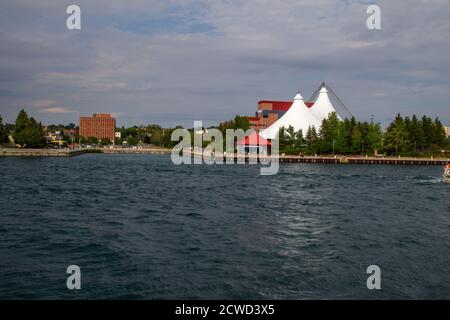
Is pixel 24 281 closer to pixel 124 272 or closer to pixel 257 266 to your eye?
pixel 124 272

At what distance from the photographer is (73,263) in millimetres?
17016

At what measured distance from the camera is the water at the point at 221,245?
14.6m

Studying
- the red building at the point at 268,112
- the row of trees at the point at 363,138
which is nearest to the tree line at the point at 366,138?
the row of trees at the point at 363,138

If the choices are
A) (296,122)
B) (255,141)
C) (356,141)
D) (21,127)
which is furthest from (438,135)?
(21,127)

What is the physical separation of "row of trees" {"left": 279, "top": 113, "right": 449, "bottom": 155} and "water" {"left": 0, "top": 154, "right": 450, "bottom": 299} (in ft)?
212

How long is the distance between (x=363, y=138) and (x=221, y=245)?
292 ft

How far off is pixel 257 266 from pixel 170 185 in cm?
2975

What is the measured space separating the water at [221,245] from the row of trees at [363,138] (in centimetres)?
6473

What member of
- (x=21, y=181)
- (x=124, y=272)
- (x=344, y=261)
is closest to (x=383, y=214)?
(x=344, y=261)

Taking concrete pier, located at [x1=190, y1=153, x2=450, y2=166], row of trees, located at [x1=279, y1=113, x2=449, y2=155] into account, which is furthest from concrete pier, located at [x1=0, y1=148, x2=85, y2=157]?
row of trees, located at [x1=279, y1=113, x2=449, y2=155]

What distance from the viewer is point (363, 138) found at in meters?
104

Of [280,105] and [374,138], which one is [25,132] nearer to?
[280,105]

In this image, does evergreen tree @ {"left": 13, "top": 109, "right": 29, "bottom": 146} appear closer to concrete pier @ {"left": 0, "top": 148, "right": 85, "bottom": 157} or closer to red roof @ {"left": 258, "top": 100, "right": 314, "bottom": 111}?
concrete pier @ {"left": 0, "top": 148, "right": 85, "bottom": 157}
